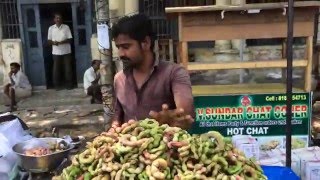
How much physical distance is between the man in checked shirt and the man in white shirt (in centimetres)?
679

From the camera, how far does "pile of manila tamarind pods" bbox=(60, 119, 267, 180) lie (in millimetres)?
1627

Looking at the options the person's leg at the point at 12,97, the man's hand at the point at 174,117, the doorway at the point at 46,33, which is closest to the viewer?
the man's hand at the point at 174,117

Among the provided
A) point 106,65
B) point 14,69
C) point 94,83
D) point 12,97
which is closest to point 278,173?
point 106,65

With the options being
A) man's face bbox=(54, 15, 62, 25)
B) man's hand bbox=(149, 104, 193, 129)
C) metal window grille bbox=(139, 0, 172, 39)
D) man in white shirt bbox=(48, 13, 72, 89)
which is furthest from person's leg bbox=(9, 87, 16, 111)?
man's hand bbox=(149, 104, 193, 129)

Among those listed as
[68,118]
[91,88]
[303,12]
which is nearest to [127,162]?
Result: [303,12]

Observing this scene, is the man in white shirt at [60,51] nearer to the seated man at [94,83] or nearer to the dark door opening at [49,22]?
the dark door opening at [49,22]

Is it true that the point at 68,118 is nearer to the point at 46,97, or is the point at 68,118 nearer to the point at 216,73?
the point at 46,97

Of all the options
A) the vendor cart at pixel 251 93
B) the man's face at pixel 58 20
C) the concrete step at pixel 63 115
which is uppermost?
the man's face at pixel 58 20

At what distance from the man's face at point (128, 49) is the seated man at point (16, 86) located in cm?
649

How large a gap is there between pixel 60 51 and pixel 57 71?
18.7 inches

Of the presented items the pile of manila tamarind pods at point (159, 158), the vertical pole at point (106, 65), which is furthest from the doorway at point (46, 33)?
the pile of manila tamarind pods at point (159, 158)

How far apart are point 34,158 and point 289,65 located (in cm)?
241

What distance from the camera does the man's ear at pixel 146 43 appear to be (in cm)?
250

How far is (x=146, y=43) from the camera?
2521 mm
